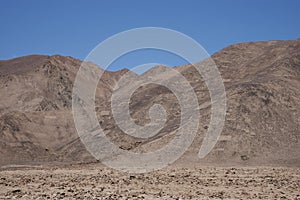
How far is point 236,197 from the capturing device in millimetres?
17812

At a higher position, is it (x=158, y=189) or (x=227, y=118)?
(x=227, y=118)

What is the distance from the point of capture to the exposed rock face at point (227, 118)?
149ft

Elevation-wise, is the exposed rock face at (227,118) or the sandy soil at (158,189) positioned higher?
the exposed rock face at (227,118)

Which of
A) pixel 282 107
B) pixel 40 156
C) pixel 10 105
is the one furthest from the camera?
pixel 10 105

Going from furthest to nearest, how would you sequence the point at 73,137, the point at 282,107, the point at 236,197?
the point at 73,137
the point at 282,107
the point at 236,197

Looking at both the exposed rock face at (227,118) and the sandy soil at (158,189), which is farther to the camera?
the exposed rock face at (227,118)

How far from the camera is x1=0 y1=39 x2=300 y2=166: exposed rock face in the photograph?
45438 millimetres

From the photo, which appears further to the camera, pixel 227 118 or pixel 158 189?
pixel 227 118

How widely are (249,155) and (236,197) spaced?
1049 inches

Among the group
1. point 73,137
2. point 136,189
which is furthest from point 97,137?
point 136,189

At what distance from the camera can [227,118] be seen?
164 feet

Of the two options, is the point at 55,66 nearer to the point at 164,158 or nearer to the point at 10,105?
the point at 10,105

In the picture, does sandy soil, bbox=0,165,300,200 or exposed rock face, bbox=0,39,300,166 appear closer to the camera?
sandy soil, bbox=0,165,300,200

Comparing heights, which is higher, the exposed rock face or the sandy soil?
the exposed rock face
